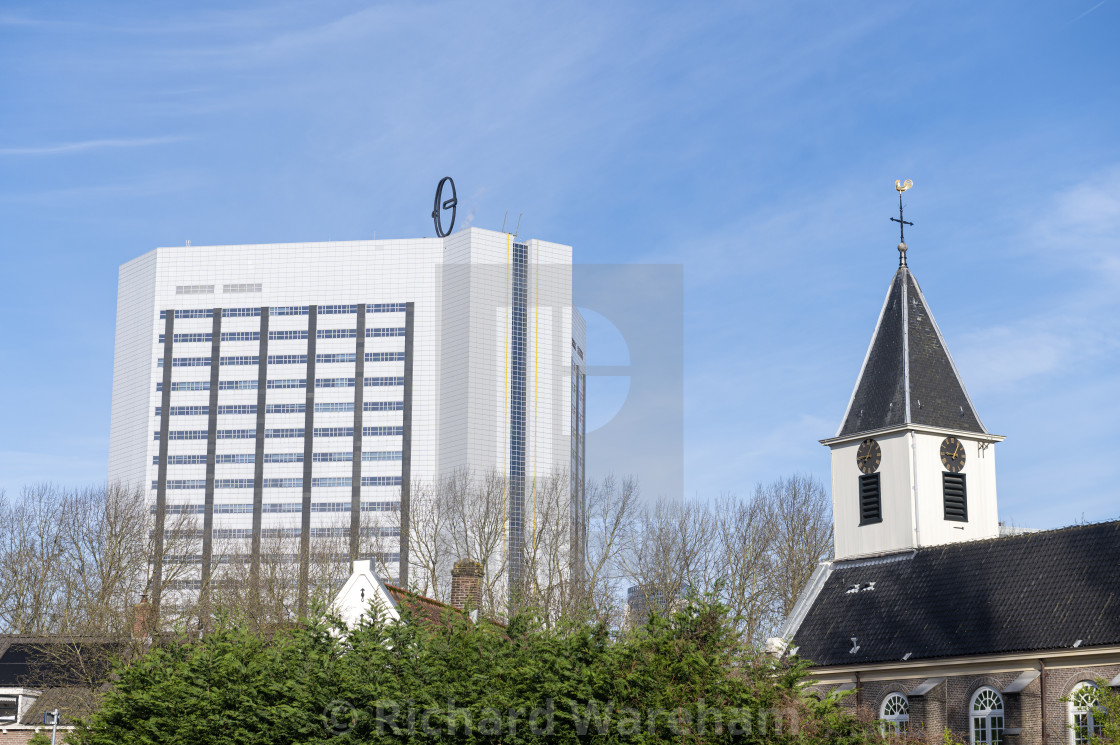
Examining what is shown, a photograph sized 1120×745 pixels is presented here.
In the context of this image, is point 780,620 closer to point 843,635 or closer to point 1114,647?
point 843,635

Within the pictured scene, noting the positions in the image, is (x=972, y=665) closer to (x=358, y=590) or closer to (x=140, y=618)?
(x=358, y=590)

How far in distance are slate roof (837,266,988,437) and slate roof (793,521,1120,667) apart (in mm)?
5269

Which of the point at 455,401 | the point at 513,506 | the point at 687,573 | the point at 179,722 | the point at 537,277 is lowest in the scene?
the point at 179,722

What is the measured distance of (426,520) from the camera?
79000 mm

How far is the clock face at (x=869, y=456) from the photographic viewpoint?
4693 cm

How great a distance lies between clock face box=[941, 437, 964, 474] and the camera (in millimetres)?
46188

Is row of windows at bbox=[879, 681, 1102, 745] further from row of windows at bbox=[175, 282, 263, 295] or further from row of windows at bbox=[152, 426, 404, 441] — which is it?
row of windows at bbox=[175, 282, 263, 295]

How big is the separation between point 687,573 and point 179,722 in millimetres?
43218

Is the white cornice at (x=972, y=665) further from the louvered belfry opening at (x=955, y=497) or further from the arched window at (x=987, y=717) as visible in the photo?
the louvered belfry opening at (x=955, y=497)

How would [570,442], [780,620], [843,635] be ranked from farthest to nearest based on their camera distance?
[570,442]
[780,620]
[843,635]

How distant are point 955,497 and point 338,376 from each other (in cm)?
11121

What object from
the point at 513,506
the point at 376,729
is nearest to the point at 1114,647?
the point at 376,729

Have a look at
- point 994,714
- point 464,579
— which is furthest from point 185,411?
point 994,714

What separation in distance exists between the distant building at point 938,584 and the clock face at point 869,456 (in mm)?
58
